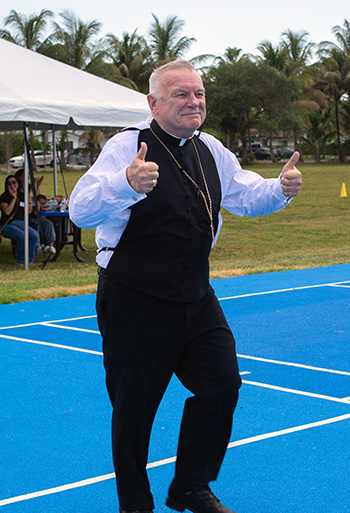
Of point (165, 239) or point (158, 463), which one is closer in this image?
point (165, 239)

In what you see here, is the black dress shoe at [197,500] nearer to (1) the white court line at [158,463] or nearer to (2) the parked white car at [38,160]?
(1) the white court line at [158,463]

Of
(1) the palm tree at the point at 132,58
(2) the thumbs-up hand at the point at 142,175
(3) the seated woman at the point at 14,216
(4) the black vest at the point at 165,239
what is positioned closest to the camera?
(2) the thumbs-up hand at the point at 142,175

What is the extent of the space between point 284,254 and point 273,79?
167ft

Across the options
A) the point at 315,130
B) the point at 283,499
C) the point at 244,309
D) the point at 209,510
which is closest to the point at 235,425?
the point at 283,499

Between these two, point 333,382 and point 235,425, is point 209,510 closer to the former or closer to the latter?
point 235,425

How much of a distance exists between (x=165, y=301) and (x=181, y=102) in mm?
885

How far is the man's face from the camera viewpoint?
134 inches

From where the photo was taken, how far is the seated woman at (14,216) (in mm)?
13602

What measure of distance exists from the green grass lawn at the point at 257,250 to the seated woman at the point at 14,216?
0.50 m

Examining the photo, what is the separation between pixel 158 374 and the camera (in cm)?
348

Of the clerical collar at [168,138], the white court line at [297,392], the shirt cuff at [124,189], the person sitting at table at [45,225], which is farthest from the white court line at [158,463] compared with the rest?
the person sitting at table at [45,225]

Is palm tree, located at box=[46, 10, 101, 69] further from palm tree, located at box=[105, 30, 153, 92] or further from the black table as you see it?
the black table

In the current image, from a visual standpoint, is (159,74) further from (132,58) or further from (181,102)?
(132,58)

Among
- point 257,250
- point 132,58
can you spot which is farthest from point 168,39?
point 257,250
